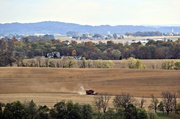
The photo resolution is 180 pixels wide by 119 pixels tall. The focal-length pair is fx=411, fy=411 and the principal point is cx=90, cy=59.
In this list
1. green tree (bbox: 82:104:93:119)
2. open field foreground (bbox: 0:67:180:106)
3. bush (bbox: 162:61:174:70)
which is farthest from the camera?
bush (bbox: 162:61:174:70)

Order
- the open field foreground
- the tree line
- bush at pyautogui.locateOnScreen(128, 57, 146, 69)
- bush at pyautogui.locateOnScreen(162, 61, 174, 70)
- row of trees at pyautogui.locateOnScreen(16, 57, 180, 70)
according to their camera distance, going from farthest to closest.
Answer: the tree line
row of trees at pyautogui.locateOnScreen(16, 57, 180, 70)
bush at pyautogui.locateOnScreen(128, 57, 146, 69)
bush at pyautogui.locateOnScreen(162, 61, 174, 70)
the open field foreground

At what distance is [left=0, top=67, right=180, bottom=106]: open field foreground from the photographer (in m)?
39.6

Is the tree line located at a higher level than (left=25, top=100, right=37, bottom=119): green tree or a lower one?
higher

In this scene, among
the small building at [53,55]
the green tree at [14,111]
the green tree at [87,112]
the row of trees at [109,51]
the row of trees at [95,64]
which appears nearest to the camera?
the green tree at [87,112]

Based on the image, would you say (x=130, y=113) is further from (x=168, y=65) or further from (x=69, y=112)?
(x=168, y=65)

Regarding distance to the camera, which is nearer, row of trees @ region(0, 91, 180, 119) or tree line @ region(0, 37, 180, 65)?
row of trees @ region(0, 91, 180, 119)

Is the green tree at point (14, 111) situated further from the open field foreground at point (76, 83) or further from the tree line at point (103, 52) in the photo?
the tree line at point (103, 52)

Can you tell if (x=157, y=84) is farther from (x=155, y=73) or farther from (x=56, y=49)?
(x=56, y=49)

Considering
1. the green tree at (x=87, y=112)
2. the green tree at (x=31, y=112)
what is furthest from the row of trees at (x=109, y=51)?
the green tree at (x=87, y=112)

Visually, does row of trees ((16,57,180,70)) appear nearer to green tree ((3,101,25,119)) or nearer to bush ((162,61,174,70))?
bush ((162,61,174,70))

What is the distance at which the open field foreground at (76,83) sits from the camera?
3959cm

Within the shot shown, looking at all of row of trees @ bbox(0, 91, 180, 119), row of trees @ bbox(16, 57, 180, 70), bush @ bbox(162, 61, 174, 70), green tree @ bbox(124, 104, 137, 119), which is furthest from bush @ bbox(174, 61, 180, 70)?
green tree @ bbox(124, 104, 137, 119)

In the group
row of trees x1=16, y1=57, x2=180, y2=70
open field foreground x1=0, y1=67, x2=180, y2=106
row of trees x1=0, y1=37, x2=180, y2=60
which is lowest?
open field foreground x1=0, y1=67, x2=180, y2=106

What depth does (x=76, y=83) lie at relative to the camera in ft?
149
